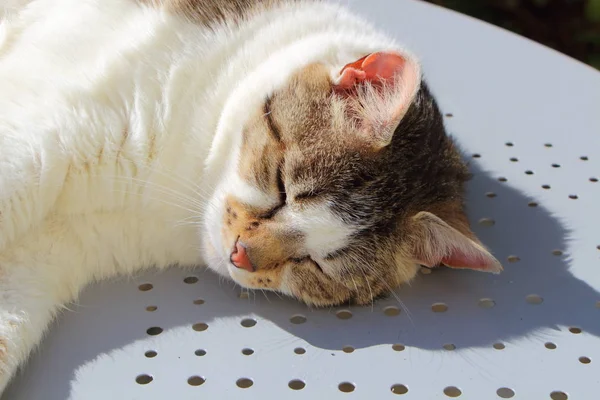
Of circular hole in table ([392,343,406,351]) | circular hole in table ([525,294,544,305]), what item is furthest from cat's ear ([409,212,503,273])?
circular hole in table ([392,343,406,351])

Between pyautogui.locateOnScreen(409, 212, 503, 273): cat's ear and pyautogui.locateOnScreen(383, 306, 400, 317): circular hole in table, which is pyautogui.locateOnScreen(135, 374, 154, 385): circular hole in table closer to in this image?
pyautogui.locateOnScreen(383, 306, 400, 317): circular hole in table

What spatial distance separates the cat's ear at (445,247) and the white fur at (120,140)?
17 centimetres

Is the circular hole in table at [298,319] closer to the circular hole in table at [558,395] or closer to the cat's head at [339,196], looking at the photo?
the cat's head at [339,196]

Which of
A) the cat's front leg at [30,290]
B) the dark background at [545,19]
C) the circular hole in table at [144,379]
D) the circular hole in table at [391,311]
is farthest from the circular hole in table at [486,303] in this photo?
the dark background at [545,19]

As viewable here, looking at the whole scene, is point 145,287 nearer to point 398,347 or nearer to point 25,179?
point 25,179

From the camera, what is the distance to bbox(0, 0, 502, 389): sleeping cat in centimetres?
149

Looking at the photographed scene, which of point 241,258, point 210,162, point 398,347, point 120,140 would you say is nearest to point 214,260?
point 241,258

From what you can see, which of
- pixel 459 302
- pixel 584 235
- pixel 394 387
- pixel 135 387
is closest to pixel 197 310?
pixel 135 387

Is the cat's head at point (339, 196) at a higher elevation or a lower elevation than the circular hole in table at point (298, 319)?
higher

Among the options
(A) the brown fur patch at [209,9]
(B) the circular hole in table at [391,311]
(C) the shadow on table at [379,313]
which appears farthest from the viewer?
(A) the brown fur patch at [209,9]

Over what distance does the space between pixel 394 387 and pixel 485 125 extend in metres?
0.96

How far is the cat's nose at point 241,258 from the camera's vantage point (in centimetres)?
148

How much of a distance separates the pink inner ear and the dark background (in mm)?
2002

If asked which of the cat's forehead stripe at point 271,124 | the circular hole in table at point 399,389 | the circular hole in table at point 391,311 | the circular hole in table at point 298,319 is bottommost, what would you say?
the circular hole in table at point 399,389
